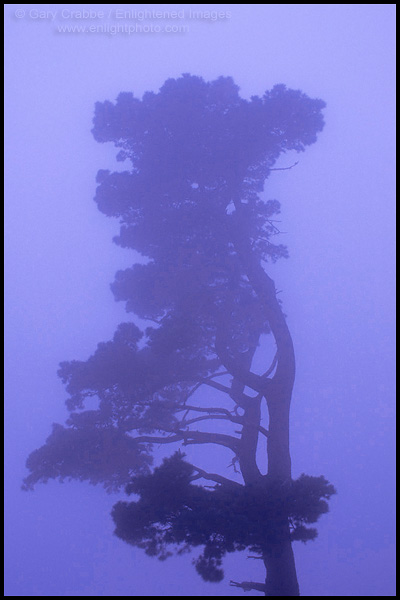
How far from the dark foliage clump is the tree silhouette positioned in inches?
15.0

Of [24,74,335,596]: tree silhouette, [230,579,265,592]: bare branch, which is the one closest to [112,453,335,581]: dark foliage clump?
[24,74,335,596]: tree silhouette

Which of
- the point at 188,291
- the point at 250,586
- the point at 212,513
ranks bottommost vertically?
the point at 250,586

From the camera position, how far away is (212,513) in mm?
6691

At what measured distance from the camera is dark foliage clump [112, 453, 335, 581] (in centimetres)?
670

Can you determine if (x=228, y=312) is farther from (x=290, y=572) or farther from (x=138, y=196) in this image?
(x=290, y=572)

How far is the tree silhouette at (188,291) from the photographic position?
8578 mm

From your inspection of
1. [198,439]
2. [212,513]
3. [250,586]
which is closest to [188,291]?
[198,439]

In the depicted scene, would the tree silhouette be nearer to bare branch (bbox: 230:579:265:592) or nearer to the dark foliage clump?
bare branch (bbox: 230:579:265:592)

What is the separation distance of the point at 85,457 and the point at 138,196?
14.0 ft

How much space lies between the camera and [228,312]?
911 cm

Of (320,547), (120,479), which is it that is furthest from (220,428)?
(120,479)

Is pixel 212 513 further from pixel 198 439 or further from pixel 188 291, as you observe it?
pixel 188 291

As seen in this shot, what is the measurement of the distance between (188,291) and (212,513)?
140 inches

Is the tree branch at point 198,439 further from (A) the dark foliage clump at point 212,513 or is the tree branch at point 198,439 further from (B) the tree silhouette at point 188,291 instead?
(A) the dark foliage clump at point 212,513
